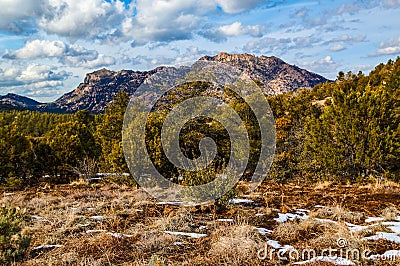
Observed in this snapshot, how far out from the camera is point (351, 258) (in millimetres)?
4113

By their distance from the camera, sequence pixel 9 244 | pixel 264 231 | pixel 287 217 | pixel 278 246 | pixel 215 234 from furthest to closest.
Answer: pixel 287 217
pixel 264 231
pixel 215 234
pixel 278 246
pixel 9 244

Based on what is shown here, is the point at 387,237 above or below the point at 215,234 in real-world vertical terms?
above

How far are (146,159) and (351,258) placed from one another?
938 centimetres

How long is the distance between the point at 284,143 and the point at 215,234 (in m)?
15.5

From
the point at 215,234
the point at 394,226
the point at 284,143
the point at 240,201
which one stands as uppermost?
the point at 284,143

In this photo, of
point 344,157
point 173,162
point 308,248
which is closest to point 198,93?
point 173,162

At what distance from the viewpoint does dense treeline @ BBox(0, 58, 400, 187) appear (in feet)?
40.4

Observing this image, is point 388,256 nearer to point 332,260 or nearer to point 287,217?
point 332,260

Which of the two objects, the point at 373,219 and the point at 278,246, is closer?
the point at 278,246

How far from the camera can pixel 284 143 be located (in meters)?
20.0

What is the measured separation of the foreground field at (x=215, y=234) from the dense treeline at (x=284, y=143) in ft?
7.19


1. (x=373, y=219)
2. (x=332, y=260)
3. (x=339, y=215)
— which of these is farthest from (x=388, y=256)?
(x=373, y=219)

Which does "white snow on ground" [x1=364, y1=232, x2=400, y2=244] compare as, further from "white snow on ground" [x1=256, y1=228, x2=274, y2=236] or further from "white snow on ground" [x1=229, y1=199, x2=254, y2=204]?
"white snow on ground" [x1=229, y1=199, x2=254, y2=204]

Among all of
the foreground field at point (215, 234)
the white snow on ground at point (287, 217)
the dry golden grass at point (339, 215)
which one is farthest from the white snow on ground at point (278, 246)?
the dry golden grass at point (339, 215)
